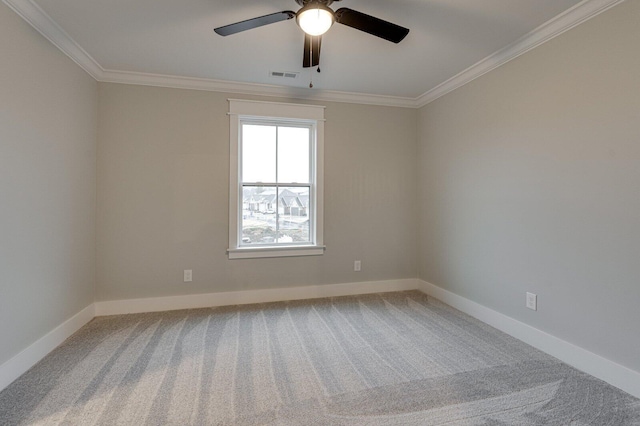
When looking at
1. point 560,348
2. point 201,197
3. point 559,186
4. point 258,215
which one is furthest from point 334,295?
point 559,186

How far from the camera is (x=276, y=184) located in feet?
11.7

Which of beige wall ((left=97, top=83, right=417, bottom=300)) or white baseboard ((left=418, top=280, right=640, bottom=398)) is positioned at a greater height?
beige wall ((left=97, top=83, right=417, bottom=300))

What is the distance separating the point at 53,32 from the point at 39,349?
7.62 ft

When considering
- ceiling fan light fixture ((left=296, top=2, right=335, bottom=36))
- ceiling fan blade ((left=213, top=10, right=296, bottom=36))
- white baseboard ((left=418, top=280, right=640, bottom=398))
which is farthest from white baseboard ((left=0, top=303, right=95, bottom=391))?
white baseboard ((left=418, top=280, right=640, bottom=398))

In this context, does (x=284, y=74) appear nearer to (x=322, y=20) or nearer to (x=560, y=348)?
(x=322, y=20)

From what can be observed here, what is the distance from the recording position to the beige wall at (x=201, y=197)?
10.0ft

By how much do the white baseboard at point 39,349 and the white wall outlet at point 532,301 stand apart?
3690mm

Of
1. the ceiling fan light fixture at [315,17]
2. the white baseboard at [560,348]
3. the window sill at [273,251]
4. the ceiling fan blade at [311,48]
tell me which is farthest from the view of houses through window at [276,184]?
the white baseboard at [560,348]

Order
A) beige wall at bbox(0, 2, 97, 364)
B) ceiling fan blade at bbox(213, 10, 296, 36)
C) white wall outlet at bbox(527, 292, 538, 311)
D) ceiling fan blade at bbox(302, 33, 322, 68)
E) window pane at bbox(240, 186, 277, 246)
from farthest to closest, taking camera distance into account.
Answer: window pane at bbox(240, 186, 277, 246), white wall outlet at bbox(527, 292, 538, 311), ceiling fan blade at bbox(302, 33, 322, 68), beige wall at bbox(0, 2, 97, 364), ceiling fan blade at bbox(213, 10, 296, 36)

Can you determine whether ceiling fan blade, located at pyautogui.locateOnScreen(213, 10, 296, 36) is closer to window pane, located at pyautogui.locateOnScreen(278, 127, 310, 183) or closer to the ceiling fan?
the ceiling fan

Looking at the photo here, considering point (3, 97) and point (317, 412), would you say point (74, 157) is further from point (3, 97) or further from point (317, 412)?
point (317, 412)

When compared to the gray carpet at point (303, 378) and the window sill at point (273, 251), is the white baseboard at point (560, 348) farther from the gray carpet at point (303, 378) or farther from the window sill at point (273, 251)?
the window sill at point (273, 251)

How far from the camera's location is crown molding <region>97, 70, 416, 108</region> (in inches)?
119

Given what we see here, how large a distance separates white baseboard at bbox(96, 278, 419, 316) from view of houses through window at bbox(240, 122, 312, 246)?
1.89ft
